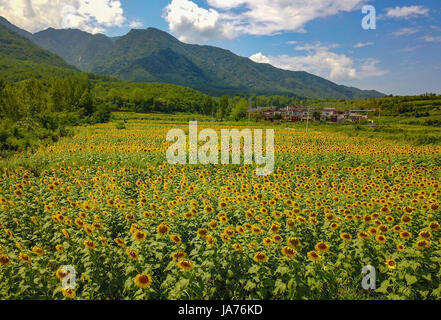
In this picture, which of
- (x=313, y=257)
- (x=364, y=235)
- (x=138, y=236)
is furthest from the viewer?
(x=364, y=235)

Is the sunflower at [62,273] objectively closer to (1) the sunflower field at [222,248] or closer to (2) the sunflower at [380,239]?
(1) the sunflower field at [222,248]

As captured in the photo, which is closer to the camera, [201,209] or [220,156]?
[201,209]

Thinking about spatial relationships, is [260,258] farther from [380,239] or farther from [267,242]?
[380,239]

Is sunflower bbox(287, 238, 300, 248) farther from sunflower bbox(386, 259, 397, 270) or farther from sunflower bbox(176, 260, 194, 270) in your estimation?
sunflower bbox(176, 260, 194, 270)

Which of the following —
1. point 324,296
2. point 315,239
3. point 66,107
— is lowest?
point 324,296

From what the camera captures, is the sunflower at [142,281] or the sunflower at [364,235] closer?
the sunflower at [142,281]

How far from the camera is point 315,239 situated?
193 inches

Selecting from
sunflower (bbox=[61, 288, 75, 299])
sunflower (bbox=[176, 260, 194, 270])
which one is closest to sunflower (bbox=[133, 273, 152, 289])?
sunflower (bbox=[176, 260, 194, 270])

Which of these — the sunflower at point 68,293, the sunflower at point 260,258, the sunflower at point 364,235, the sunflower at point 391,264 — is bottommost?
the sunflower at point 68,293

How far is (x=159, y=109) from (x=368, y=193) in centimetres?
10261

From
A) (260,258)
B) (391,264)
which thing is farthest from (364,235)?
(260,258)

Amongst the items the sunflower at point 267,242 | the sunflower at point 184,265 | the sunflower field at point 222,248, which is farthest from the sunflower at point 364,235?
the sunflower at point 184,265
